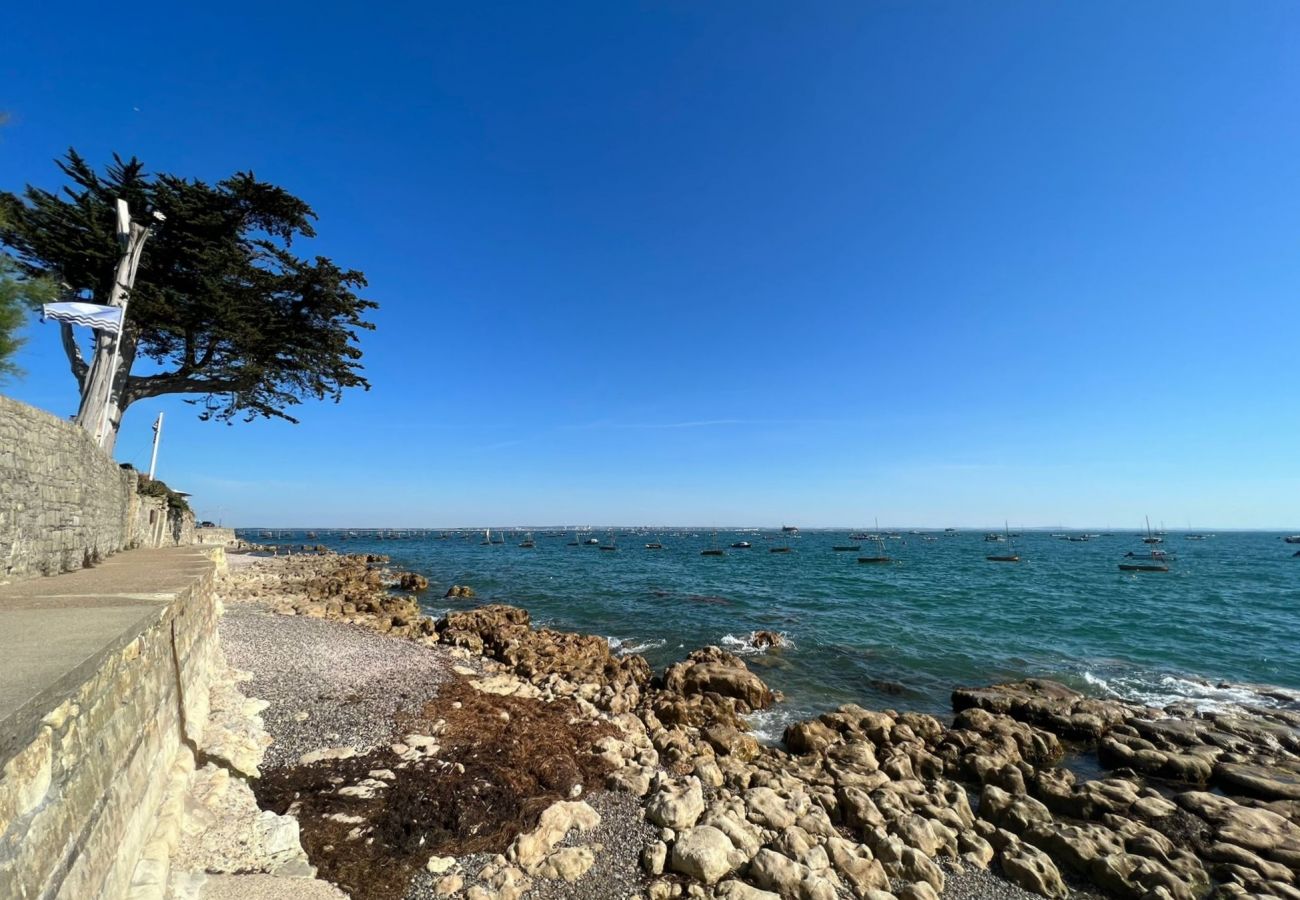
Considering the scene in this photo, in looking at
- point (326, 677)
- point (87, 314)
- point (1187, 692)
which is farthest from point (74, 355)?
point (1187, 692)

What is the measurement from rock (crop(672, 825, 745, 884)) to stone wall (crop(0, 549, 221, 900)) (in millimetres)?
4538

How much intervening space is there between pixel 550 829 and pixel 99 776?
4.11 meters

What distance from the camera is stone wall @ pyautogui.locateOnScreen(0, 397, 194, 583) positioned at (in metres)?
6.80

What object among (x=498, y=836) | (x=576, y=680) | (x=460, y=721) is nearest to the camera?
(x=498, y=836)

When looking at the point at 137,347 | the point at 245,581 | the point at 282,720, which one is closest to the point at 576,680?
the point at 282,720

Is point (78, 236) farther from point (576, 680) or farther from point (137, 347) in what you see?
point (576, 680)

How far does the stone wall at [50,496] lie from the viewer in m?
6.80

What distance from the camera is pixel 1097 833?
6.69 metres

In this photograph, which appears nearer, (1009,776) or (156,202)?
(1009,776)

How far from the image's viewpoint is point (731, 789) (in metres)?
7.36

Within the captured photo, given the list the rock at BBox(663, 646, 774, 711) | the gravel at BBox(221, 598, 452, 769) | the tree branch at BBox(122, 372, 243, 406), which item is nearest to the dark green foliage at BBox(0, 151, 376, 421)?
the tree branch at BBox(122, 372, 243, 406)

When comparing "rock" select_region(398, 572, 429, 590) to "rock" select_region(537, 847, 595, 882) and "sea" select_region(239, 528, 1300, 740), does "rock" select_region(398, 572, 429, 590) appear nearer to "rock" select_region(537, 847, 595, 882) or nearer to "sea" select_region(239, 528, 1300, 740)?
"sea" select_region(239, 528, 1300, 740)

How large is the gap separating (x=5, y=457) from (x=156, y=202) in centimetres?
1210

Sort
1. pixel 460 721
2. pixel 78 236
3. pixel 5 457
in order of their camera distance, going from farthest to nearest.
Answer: pixel 78 236 → pixel 460 721 → pixel 5 457
